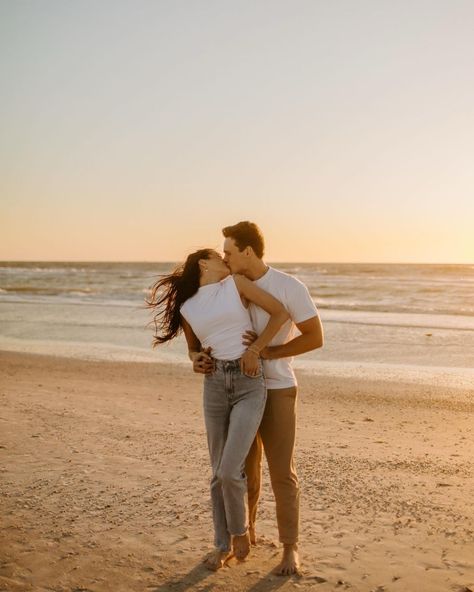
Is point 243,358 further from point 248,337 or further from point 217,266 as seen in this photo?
point 217,266

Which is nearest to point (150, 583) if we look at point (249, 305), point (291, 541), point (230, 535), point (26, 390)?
point (230, 535)

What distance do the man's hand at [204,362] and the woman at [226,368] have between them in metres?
0.03

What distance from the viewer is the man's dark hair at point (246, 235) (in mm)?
3955

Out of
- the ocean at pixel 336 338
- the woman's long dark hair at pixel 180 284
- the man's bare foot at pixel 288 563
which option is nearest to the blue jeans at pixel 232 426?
the man's bare foot at pixel 288 563

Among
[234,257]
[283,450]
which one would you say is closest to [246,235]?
[234,257]

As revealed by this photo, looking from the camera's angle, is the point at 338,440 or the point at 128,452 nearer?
the point at 128,452

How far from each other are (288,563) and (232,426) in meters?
0.97

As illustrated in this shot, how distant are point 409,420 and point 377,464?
2.20m

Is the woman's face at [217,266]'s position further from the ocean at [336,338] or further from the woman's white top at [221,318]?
the ocean at [336,338]

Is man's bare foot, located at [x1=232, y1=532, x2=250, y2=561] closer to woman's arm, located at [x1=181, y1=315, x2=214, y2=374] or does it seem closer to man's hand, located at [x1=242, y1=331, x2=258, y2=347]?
woman's arm, located at [x1=181, y1=315, x2=214, y2=374]

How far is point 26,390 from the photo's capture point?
977 centimetres

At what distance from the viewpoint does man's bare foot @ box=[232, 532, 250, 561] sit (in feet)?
13.4

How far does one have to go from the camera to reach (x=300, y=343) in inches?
154

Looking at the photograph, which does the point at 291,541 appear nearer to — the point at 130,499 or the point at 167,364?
the point at 130,499
